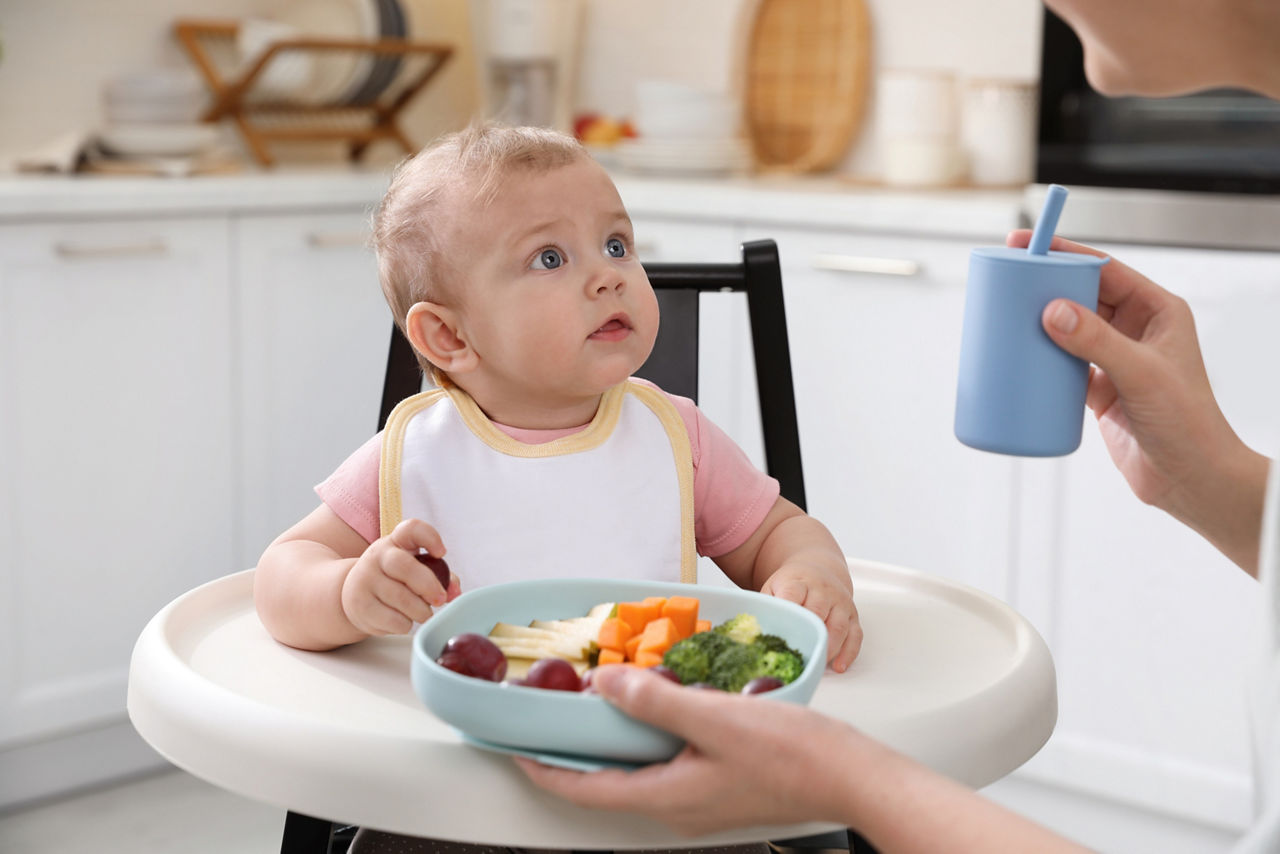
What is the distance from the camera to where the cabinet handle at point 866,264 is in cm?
218

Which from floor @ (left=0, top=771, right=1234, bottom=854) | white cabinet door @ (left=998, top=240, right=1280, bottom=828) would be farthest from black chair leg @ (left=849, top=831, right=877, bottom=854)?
floor @ (left=0, top=771, right=1234, bottom=854)

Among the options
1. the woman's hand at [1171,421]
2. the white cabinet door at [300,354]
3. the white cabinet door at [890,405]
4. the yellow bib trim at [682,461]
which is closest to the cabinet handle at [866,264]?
the white cabinet door at [890,405]

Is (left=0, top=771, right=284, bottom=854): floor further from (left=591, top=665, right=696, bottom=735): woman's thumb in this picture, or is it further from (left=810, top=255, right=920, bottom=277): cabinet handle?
(left=591, top=665, right=696, bottom=735): woman's thumb

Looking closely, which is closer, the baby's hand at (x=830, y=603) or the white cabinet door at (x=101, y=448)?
the baby's hand at (x=830, y=603)

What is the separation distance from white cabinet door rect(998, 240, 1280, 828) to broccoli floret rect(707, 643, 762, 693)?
4.47ft

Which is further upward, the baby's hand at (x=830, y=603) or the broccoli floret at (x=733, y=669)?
the broccoli floret at (x=733, y=669)

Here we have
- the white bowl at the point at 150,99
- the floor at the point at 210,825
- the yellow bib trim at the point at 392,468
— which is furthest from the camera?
the white bowl at the point at 150,99

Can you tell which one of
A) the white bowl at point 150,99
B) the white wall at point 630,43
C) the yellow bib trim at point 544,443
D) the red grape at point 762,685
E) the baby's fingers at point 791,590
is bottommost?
the baby's fingers at point 791,590

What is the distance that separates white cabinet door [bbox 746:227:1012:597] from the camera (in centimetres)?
218

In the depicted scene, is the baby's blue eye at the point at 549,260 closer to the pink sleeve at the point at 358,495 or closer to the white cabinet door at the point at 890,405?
the pink sleeve at the point at 358,495

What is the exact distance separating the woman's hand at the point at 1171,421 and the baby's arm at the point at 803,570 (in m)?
0.24

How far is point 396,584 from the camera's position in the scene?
34.2 inches

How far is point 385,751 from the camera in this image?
2.49 ft

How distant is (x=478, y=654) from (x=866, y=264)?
62.5 inches
